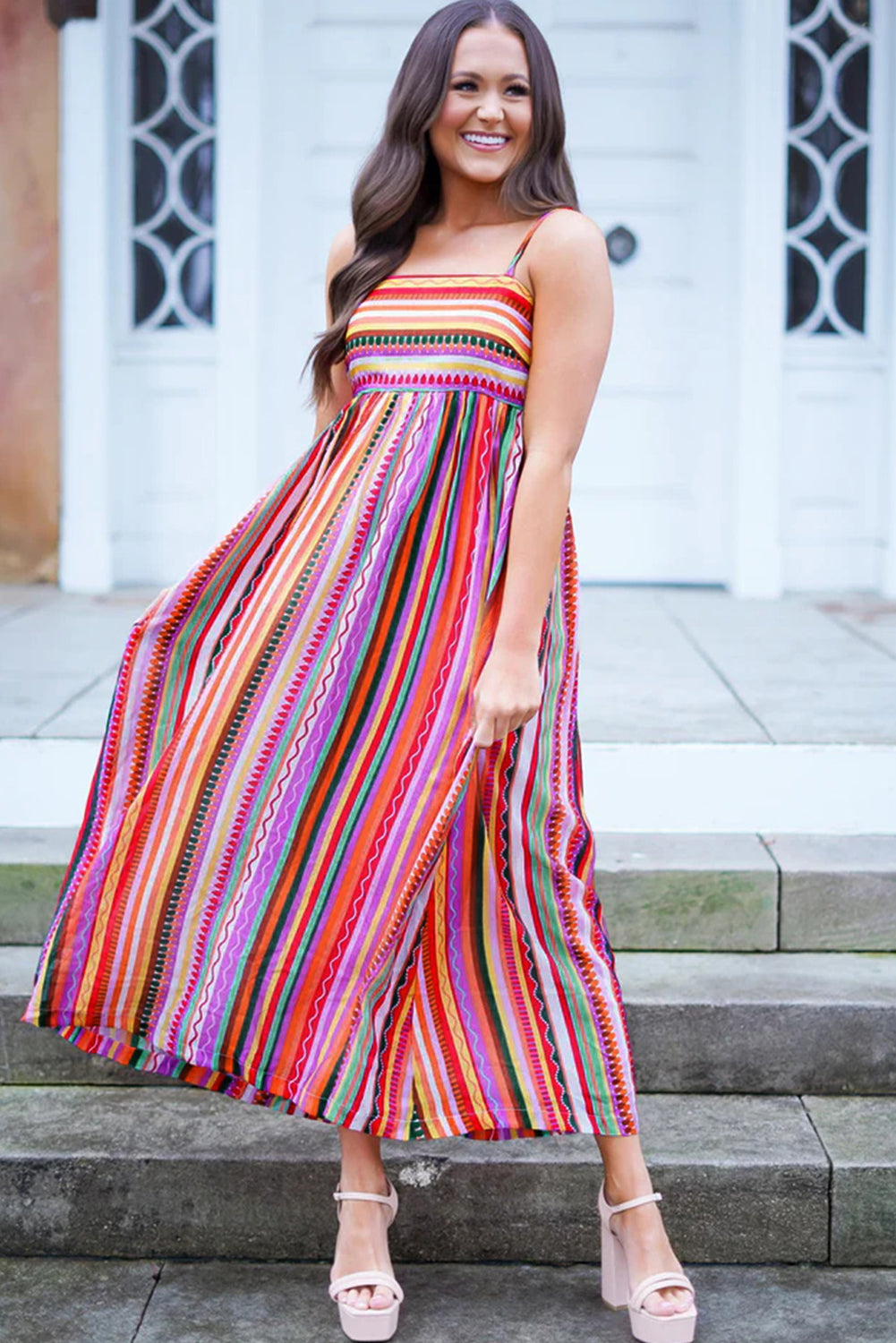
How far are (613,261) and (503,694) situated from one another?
4.32 metres

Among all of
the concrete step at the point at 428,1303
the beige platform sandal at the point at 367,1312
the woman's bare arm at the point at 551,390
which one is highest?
the woman's bare arm at the point at 551,390

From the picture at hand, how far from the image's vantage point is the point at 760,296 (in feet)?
19.6

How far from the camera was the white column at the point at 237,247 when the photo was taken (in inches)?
233

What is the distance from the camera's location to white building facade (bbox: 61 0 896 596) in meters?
5.96

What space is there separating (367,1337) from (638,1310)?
350mm

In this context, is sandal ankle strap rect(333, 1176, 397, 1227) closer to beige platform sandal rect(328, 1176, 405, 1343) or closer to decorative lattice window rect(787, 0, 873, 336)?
beige platform sandal rect(328, 1176, 405, 1343)

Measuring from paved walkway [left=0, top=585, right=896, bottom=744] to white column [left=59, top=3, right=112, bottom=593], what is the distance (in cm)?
23

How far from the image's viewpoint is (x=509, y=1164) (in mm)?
2457

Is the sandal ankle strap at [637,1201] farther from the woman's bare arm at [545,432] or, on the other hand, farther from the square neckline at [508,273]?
the square neckline at [508,273]

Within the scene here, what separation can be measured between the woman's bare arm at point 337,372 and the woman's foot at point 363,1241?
3.32ft

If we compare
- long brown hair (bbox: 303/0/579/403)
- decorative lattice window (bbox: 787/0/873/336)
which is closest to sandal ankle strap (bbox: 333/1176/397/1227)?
long brown hair (bbox: 303/0/579/403)

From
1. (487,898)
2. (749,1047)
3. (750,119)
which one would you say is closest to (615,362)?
(750,119)

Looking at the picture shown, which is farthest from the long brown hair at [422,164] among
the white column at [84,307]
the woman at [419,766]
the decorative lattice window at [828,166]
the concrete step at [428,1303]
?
the decorative lattice window at [828,166]

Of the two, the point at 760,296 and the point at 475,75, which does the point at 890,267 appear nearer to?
the point at 760,296
